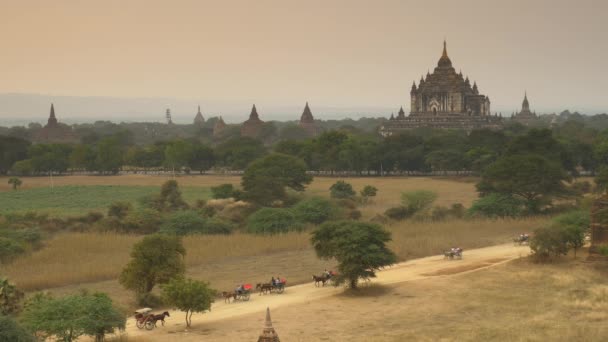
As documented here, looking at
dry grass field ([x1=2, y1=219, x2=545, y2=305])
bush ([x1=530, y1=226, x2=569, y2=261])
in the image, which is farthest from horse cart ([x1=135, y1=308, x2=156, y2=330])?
bush ([x1=530, y1=226, x2=569, y2=261])

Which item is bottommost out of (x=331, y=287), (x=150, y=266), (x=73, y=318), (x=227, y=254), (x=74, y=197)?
(x=331, y=287)

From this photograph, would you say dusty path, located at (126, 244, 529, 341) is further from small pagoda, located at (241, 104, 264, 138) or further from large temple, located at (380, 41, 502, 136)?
small pagoda, located at (241, 104, 264, 138)

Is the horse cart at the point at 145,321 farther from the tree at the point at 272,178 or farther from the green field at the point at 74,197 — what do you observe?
→ the green field at the point at 74,197

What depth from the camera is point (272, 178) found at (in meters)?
66.6

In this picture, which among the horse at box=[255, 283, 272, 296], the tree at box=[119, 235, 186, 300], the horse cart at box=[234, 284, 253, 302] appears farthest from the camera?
the horse at box=[255, 283, 272, 296]

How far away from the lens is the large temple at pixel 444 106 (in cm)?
13412

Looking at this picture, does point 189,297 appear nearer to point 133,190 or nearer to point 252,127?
point 133,190

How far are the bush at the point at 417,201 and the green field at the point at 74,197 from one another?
64.2ft

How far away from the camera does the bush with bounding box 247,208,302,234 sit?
5112 cm

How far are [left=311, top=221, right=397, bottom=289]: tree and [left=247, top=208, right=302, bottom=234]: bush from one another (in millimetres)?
14369

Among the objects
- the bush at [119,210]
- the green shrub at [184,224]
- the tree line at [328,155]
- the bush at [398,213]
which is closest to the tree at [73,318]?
the green shrub at [184,224]

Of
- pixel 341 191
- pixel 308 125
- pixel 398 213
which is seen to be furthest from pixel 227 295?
pixel 308 125

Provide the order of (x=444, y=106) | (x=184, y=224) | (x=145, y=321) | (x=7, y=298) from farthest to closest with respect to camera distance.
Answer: (x=444, y=106) → (x=184, y=224) → (x=145, y=321) → (x=7, y=298)

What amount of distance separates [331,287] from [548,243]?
1042 centimetres
